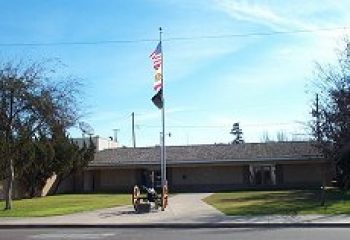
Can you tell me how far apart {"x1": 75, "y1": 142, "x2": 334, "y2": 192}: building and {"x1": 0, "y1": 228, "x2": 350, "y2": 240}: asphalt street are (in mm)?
37614

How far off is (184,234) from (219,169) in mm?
41677

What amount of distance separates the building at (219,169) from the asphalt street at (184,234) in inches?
1481

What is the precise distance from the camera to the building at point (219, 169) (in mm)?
58969

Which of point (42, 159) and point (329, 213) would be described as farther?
point (42, 159)

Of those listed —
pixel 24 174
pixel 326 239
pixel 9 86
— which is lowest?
pixel 326 239

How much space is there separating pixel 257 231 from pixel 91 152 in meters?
42.3

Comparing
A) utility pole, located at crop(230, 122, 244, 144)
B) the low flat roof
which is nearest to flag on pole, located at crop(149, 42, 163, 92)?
the low flat roof

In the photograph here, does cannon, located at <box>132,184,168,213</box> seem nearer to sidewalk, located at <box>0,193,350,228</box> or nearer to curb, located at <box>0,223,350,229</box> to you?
sidewalk, located at <box>0,193,350,228</box>

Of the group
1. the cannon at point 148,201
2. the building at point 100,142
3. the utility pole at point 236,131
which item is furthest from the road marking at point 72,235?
the utility pole at point 236,131

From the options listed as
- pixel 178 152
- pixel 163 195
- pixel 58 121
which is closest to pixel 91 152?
pixel 178 152

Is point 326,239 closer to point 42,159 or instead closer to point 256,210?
point 256,210

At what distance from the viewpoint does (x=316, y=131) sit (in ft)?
123

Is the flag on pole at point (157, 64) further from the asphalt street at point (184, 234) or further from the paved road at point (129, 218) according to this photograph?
the asphalt street at point (184, 234)

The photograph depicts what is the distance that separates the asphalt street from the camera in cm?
1794
